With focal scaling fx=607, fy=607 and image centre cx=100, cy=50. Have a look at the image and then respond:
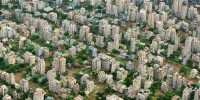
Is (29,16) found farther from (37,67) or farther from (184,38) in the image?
(184,38)

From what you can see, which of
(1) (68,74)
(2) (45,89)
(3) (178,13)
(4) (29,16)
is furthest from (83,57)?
(3) (178,13)

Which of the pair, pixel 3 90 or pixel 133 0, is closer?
pixel 3 90

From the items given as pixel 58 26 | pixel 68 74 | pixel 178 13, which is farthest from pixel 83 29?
pixel 178 13

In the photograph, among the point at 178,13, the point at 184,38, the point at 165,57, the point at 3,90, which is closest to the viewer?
the point at 3,90

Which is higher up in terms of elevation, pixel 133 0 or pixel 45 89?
pixel 133 0

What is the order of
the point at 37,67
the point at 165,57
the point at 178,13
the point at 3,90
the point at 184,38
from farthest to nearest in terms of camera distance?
the point at 178,13 → the point at 184,38 → the point at 165,57 → the point at 37,67 → the point at 3,90

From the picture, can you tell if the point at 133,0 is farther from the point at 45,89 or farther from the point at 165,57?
the point at 45,89
